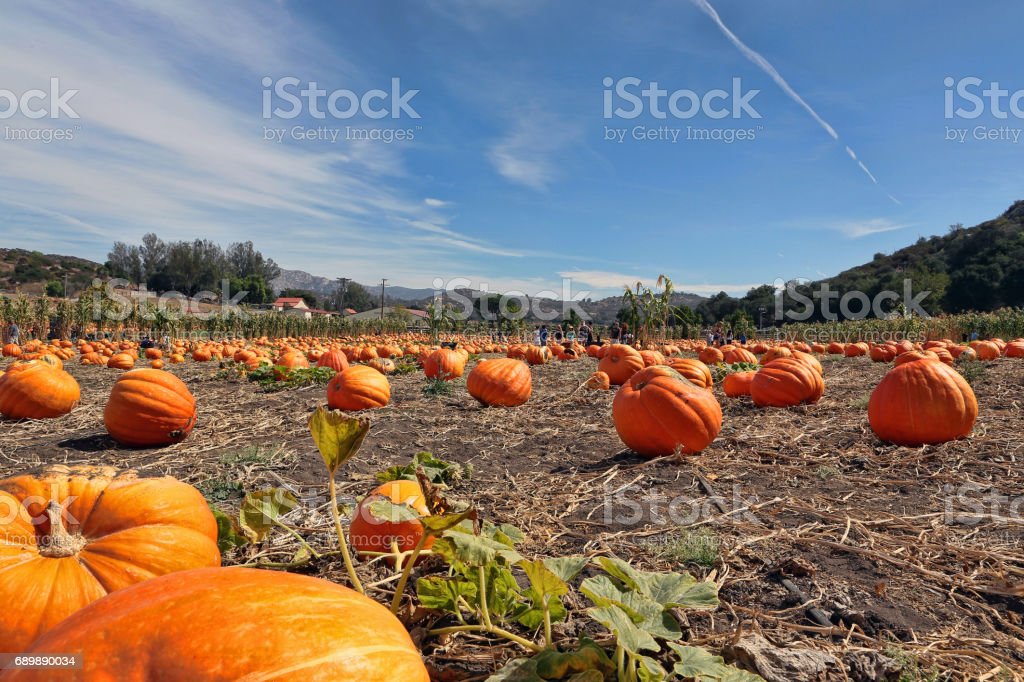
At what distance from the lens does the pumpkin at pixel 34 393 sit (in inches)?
235

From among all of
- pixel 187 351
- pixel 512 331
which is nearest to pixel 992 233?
pixel 512 331

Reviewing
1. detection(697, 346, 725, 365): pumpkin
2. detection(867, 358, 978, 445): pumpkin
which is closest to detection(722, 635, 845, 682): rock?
detection(867, 358, 978, 445): pumpkin

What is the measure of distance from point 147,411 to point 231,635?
450cm

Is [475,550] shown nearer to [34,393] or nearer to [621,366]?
[34,393]

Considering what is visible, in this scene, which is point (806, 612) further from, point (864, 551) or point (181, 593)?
point (181, 593)

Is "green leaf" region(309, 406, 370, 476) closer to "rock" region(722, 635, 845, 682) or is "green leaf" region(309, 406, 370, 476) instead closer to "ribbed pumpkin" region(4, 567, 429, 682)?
"ribbed pumpkin" region(4, 567, 429, 682)

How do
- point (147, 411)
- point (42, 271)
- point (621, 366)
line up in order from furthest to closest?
point (42, 271), point (621, 366), point (147, 411)

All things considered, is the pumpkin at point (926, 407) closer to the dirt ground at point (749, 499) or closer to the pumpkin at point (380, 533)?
the dirt ground at point (749, 499)

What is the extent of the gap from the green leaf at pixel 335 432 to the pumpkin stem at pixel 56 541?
33.0 inches

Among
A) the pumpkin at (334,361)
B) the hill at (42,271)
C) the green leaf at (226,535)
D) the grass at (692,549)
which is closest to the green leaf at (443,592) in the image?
the green leaf at (226,535)

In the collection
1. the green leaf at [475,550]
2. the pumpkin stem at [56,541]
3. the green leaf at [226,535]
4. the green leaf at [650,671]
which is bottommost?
the green leaf at [226,535]

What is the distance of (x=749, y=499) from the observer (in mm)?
3322

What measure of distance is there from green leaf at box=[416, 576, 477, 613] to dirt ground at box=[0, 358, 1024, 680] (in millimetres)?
194

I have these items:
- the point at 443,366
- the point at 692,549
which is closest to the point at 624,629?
the point at 692,549
